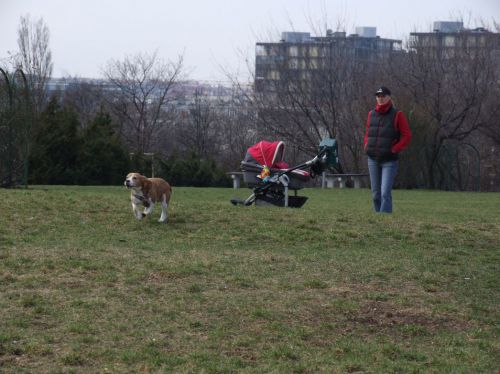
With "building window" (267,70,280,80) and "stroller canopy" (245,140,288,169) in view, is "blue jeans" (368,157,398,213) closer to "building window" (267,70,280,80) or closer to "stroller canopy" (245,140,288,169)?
"stroller canopy" (245,140,288,169)

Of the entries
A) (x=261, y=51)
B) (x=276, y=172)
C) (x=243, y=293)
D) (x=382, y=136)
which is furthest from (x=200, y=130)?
(x=243, y=293)

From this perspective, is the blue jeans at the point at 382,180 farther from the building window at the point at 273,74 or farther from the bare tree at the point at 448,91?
the building window at the point at 273,74

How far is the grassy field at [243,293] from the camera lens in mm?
6234

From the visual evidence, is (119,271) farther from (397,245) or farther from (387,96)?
(387,96)

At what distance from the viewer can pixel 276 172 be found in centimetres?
1532

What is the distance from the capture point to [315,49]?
46781 mm

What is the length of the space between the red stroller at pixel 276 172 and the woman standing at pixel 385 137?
1.04 m

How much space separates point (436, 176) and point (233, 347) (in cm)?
3203

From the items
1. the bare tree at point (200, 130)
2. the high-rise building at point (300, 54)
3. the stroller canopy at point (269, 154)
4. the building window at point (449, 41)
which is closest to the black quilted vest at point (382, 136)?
Result: the stroller canopy at point (269, 154)

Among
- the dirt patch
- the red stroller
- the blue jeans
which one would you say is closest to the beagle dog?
the red stroller

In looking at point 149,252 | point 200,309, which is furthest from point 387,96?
point 200,309

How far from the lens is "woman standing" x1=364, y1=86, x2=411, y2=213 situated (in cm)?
1398

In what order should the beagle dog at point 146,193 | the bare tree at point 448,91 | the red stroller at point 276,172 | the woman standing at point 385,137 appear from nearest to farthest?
the beagle dog at point 146,193 < the woman standing at point 385,137 < the red stroller at point 276,172 < the bare tree at point 448,91

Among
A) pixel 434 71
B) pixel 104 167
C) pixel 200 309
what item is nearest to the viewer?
pixel 200 309
